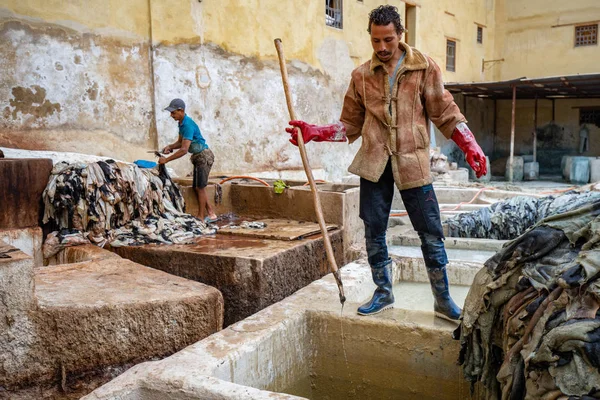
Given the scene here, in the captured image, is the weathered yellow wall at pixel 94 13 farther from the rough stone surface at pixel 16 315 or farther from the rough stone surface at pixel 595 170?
the rough stone surface at pixel 595 170

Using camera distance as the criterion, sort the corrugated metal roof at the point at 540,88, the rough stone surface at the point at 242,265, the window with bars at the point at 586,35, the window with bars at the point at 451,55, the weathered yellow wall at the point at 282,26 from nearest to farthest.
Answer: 1. the rough stone surface at the point at 242,265
2. the weathered yellow wall at the point at 282,26
3. the corrugated metal roof at the point at 540,88
4. the window with bars at the point at 451,55
5. the window with bars at the point at 586,35

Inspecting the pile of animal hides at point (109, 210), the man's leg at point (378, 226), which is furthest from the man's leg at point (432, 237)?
the pile of animal hides at point (109, 210)

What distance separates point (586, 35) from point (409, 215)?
816 inches

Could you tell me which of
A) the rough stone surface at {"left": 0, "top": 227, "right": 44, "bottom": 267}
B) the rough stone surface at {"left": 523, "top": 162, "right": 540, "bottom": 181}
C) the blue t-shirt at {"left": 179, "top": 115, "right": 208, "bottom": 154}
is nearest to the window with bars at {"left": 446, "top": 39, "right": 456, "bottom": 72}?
the rough stone surface at {"left": 523, "top": 162, "right": 540, "bottom": 181}

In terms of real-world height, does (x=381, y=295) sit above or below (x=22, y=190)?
below

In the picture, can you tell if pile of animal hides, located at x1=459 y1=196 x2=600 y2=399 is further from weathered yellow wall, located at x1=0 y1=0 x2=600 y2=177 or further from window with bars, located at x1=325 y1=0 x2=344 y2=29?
window with bars, located at x1=325 y1=0 x2=344 y2=29

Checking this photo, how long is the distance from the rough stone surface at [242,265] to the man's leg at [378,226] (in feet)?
5.30

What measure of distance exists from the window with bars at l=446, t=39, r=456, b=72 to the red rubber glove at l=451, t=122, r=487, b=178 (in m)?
17.3

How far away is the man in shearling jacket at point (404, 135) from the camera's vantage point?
3.29 meters

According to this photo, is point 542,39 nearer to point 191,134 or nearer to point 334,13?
point 334,13

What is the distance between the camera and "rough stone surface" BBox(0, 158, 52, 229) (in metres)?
5.39

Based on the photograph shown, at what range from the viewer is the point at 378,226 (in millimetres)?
3471

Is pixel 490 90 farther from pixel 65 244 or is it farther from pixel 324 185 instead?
pixel 65 244

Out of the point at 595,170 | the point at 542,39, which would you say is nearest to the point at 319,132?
the point at 595,170
